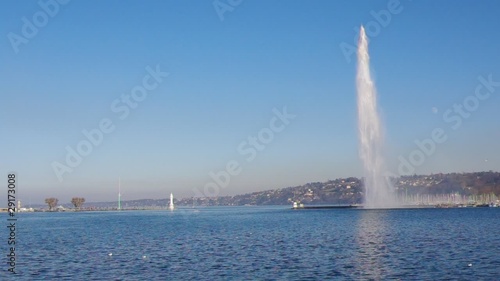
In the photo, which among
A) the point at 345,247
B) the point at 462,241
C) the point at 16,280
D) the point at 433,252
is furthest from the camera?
the point at 462,241

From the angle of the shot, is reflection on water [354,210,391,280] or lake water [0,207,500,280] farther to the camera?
lake water [0,207,500,280]

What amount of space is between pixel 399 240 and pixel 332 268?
77.7 ft

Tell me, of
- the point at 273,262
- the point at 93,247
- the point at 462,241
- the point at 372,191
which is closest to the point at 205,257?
the point at 273,262

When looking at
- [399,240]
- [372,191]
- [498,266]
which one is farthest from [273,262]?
[372,191]

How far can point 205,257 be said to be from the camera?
4956cm

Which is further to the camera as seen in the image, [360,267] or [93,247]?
[93,247]

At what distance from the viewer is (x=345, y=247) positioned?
55219mm

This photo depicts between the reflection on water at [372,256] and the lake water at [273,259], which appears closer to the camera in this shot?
the reflection on water at [372,256]

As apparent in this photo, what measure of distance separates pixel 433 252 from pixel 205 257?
2008cm

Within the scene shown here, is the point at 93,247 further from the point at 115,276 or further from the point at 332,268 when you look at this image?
the point at 332,268

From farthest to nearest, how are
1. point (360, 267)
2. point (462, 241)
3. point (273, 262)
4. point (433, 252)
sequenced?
point (462, 241)
point (433, 252)
point (273, 262)
point (360, 267)

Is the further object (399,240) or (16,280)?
(399,240)

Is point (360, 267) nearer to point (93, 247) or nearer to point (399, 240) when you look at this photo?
point (399, 240)

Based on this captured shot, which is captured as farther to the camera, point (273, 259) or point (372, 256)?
point (372, 256)
